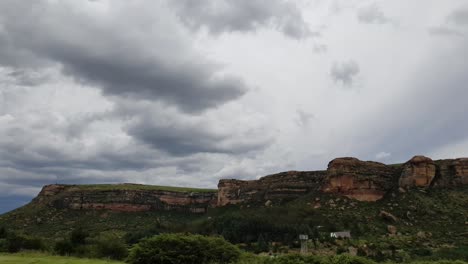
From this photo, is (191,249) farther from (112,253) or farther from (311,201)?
(311,201)

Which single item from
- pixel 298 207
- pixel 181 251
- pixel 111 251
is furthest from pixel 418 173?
pixel 181 251

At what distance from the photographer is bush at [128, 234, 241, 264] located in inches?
1000

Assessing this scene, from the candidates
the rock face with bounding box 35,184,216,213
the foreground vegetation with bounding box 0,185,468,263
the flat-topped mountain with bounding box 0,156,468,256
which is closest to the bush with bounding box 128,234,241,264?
the foreground vegetation with bounding box 0,185,468,263

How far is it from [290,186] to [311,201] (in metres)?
26.6

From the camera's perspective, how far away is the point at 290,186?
4860 inches

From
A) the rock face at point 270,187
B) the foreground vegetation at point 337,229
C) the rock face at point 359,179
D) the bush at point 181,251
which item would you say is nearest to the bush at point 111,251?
the foreground vegetation at point 337,229

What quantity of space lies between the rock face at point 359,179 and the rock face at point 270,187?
13548 millimetres

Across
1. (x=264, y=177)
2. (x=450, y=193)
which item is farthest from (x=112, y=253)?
(x=264, y=177)

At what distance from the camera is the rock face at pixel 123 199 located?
13562cm

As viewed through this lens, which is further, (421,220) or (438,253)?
(421,220)

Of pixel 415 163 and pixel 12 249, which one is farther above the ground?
pixel 415 163

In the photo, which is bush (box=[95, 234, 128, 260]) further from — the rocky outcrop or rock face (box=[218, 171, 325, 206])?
rock face (box=[218, 171, 325, 206])

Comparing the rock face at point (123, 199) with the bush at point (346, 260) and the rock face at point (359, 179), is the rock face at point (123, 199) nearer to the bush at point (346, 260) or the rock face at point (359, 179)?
the rock face at point (359, 179)

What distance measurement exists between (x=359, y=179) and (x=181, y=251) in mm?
78062
